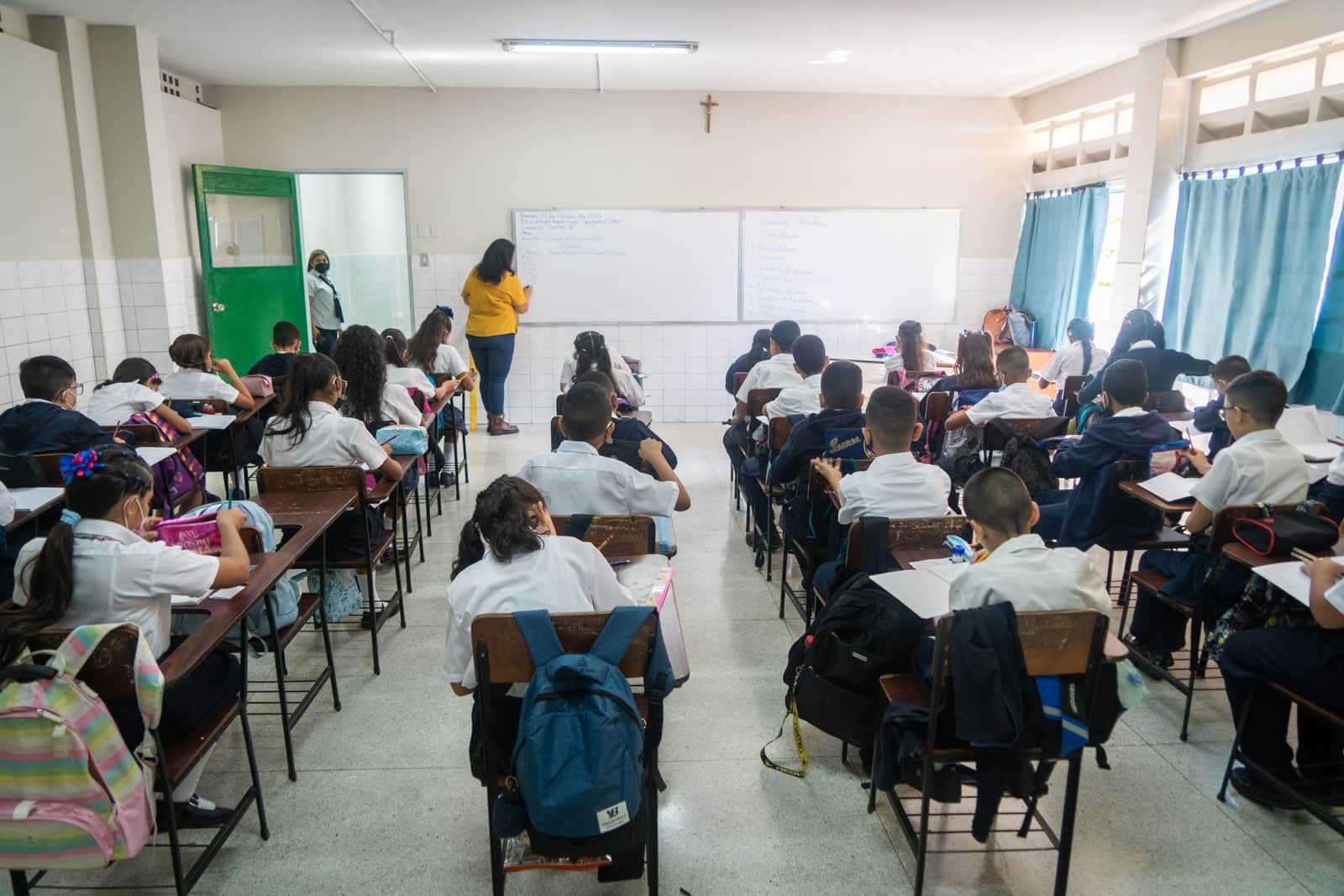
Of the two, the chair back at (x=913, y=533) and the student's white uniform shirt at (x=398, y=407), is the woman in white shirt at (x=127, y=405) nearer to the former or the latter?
the student's white uniform shirt at (x=398, y=407)

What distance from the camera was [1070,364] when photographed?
6.06 m

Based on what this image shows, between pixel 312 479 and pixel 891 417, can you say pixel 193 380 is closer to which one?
pixel 312 479

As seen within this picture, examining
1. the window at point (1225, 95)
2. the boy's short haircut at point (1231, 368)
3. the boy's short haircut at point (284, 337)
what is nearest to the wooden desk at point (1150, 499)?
the boy's short haircut at point (1231, 368)

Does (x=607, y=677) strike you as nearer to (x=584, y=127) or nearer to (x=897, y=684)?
(x=897, y=684)

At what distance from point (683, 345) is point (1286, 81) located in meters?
4.71

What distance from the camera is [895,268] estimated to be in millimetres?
8133

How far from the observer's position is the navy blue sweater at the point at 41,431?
3428 mm

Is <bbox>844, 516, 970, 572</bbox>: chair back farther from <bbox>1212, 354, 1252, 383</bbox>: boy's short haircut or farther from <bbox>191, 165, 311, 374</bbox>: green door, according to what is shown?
<bbox>191, 165, 311, 374</bbox>: green door

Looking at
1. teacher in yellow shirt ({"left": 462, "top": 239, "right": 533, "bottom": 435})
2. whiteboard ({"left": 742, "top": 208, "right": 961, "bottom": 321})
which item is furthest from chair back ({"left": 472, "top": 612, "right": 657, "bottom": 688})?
whiteboard ({"left": 742, "top": 208, "right": 961, "bottom": 321})

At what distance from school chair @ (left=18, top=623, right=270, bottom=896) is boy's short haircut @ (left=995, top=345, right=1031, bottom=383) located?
11.8 feet

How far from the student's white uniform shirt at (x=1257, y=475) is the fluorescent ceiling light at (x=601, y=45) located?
14.0 ft

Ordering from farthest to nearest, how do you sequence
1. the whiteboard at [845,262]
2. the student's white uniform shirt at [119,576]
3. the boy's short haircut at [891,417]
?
the whiteboard at [845,262] < the boy's short haircut at [891,417] < the student's white uniform shirt at [119,576]

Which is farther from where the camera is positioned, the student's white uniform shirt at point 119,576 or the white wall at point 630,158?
the white wall at point 630,158

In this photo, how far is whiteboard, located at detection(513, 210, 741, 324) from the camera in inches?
310
